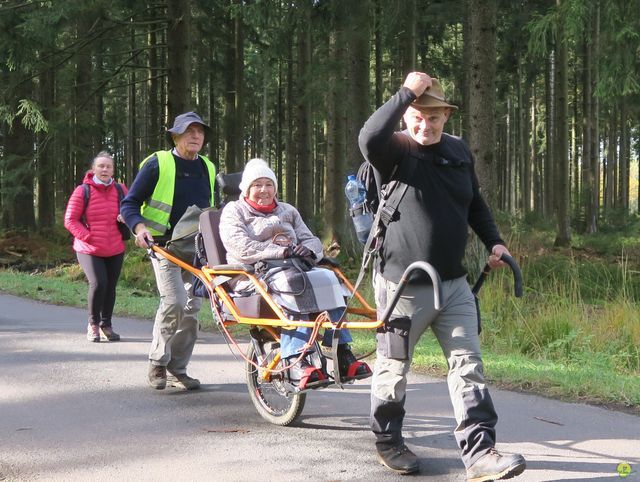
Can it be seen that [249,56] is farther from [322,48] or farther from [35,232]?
[35,232]

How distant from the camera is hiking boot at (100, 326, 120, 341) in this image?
9.66 meters

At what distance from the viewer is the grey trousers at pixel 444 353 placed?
14.7 feet

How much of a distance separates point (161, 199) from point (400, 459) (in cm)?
338

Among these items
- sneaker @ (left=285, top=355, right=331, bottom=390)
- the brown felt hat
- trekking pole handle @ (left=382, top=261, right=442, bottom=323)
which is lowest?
sneaker @ (left=285, top=355, right=331, bottom=390)

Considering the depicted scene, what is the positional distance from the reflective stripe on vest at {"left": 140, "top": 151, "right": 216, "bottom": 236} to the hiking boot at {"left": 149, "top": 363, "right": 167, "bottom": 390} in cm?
120

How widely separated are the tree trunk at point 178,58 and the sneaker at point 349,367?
1340 centimetres

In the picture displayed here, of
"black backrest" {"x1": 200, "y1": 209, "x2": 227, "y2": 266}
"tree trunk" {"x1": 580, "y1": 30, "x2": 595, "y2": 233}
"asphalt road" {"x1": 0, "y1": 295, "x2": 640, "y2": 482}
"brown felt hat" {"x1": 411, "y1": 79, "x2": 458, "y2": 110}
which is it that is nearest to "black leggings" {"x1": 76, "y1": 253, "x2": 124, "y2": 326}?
"asphalt road" {"x1": 0, "y1": 295, "x2": 640, "y2": 482}

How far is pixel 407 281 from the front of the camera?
14.2ft

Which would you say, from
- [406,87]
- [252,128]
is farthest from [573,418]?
[252,128]

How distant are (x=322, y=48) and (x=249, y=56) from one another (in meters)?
17.0

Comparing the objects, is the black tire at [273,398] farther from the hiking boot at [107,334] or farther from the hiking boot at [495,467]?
the hiking boot at [107,334]

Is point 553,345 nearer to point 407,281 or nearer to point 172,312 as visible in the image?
point 172,312

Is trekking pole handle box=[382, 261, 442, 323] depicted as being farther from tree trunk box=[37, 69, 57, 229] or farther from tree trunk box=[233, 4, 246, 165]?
tree trunk box=[233, 4, 246, 165]

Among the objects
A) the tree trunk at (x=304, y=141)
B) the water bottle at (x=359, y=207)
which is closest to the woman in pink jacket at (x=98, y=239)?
the water bottle at (x=359, y=207)
